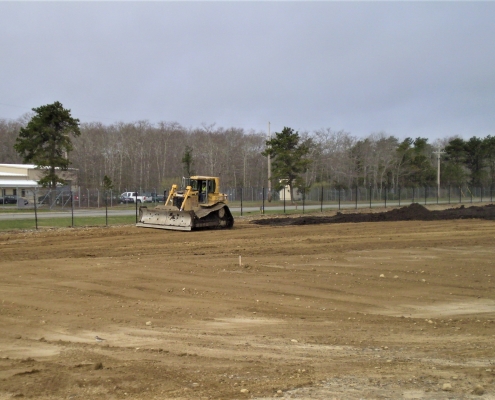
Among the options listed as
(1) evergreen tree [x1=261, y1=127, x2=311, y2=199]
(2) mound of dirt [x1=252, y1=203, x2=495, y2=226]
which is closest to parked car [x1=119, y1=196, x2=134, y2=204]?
(1) evergreen tree [x1=261, y1=127, x2=311, y2=199]

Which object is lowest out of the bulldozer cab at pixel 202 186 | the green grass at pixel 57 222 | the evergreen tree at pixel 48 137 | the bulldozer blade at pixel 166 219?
the green grass at pixel 57 222

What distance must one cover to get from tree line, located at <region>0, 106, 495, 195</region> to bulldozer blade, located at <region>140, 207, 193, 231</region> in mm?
54694

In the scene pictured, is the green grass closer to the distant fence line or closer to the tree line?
the distant fence line

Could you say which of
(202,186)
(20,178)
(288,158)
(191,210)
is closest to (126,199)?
(288,158)

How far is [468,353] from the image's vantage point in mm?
7316

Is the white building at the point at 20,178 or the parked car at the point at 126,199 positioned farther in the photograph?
the white building at the point at 20,178

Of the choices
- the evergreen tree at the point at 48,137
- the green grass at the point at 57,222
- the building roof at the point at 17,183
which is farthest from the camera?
the building roof at the point at 17,183

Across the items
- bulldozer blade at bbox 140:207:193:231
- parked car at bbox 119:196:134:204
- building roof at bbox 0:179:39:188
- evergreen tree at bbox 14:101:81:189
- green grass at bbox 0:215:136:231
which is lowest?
green grass at bbox 0:215:136:231

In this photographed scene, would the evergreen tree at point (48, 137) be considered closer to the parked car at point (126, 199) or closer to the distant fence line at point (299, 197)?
the distant fence line at point (299, 197)

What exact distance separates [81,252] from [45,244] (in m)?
3.50

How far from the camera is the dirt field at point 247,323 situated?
6012 millimetres

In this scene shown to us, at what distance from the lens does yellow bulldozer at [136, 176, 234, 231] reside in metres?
25.4

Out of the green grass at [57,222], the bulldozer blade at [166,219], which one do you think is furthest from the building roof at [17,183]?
the bulldozer blade at [166,219]

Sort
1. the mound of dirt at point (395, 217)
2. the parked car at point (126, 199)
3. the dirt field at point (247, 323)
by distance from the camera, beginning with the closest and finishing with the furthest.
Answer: the dirt field at point (247, 323)
the mound of dirt at point (395, 217)
the parked car at point (126, 199)
